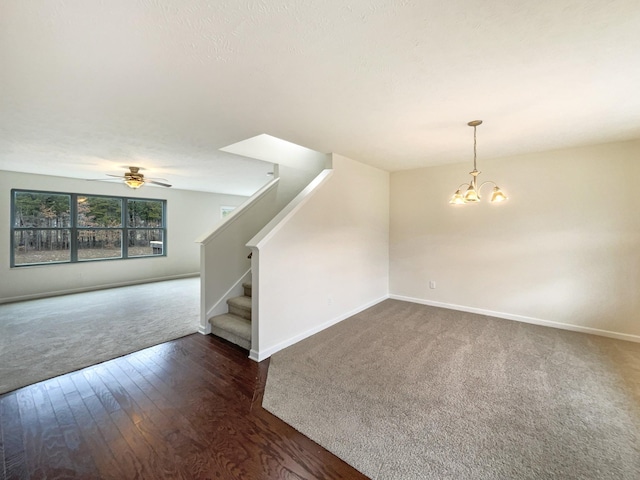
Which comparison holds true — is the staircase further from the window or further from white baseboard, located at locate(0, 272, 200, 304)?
the window

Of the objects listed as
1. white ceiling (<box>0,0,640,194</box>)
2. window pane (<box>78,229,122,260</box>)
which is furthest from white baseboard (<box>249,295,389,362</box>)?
window pane (<box>78,229,122,260</box>)

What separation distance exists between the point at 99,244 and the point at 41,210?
1.17 metres

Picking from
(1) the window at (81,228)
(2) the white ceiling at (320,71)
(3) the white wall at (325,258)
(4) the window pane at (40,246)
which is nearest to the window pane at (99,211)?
(1) the window at (81,228)

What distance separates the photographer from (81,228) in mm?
5914

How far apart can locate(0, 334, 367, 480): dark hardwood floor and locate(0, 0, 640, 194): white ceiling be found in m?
2.50

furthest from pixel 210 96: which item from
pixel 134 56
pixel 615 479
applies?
pixel 615 479

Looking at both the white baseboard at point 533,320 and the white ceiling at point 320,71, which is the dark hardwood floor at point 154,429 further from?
the white baseboard at point 533,320

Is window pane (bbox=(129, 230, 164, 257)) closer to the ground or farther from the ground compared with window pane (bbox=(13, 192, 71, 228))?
closer to the ground

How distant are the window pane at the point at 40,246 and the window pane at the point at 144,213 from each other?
1.26 metres

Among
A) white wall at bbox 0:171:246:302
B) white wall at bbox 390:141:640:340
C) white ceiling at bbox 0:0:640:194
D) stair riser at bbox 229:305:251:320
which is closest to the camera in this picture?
white ceiling at bbox 0:0:640:194

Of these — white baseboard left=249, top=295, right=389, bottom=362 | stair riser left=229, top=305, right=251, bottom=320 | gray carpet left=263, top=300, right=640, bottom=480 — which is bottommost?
gray carpet left=263, top=300, right=640, bottom=480

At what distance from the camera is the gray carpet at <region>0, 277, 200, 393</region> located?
2.80m

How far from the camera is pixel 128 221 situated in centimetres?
665

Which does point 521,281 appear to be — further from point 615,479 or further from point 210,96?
point 210,96
